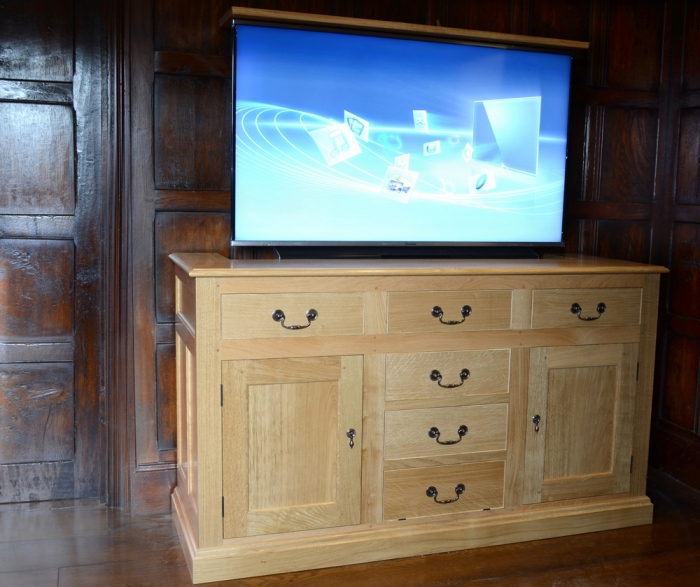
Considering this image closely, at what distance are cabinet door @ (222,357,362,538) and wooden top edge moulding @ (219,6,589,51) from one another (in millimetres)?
1136

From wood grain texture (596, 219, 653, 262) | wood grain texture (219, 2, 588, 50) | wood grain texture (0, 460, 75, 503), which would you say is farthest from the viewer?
wood grain texture (596, 219, 653, 262)

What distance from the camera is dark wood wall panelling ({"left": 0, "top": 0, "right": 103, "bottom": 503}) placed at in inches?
101

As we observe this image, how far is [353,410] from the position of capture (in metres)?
2.31

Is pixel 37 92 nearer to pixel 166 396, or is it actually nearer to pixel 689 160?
pixel 166 396

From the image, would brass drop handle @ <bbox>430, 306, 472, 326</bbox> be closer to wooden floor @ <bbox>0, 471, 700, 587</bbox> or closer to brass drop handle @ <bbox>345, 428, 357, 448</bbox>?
brass drop handle @ <bbox>345, 428, 357, 448</bbox>

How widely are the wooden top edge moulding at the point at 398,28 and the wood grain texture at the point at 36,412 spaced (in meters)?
1.38

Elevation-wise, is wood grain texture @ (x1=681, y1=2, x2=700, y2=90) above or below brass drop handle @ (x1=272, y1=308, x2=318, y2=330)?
above

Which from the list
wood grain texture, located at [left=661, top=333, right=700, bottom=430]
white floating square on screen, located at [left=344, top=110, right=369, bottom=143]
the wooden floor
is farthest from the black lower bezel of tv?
the wooden floor

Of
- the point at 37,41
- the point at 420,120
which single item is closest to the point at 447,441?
the point at 420,120

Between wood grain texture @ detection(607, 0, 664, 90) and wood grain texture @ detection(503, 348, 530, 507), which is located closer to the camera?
wood grain texture @ detection(503, 348, 530, 507)

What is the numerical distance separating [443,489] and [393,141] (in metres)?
1.22

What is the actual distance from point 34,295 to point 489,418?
163 centimetres

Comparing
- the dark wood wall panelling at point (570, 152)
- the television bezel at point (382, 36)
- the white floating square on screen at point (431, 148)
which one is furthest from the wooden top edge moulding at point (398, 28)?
the white floating square on screen at point (431, 148)

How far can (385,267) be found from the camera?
2312 millimetres
